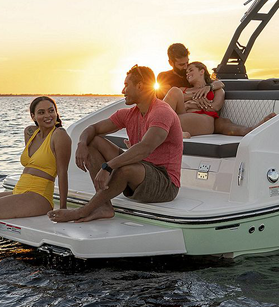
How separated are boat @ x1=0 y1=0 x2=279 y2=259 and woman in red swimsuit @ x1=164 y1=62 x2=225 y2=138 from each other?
19.2 inches

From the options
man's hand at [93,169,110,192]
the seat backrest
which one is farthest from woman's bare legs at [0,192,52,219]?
the seat backrest

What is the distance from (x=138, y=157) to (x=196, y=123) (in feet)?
4.74

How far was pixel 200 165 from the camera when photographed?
426 cm

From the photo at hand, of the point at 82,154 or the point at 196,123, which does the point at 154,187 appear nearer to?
the point at 82,154

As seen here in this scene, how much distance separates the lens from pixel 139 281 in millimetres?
3492

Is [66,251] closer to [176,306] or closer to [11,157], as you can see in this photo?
[176,306]

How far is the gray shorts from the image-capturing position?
3.67 m

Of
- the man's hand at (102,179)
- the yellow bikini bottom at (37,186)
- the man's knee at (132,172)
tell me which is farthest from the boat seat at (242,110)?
the yellow bikini bottom at (37,186)

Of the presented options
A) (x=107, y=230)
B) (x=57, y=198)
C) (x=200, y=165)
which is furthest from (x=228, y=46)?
(x=107, y=230)

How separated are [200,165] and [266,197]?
2.00ft

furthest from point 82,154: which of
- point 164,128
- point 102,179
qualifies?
point 164,128

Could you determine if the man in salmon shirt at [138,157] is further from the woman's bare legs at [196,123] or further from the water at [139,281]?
the woman's bare legs at [196,123]

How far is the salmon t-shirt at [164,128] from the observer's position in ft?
12.0

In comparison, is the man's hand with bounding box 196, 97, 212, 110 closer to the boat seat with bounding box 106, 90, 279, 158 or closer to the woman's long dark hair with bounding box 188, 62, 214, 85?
the woman's long dark hair with bounding box 188, 62, 214, 85
